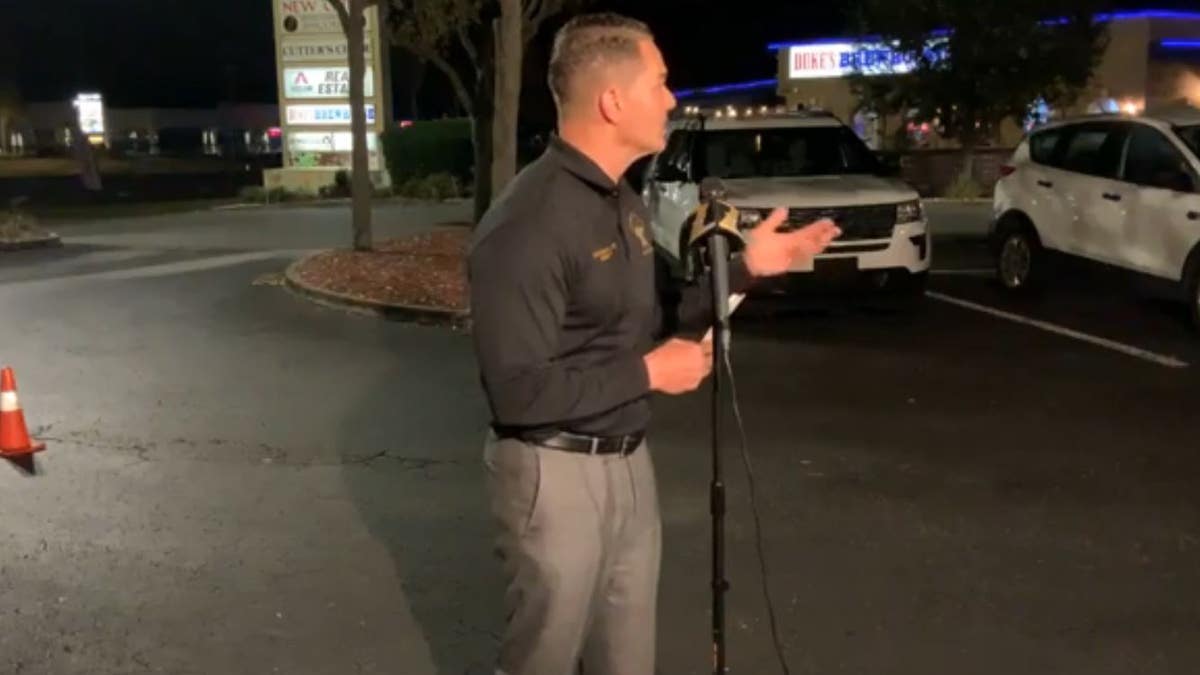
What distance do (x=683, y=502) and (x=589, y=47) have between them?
12.6 ft

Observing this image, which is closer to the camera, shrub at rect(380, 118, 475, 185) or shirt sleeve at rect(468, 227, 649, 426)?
shirt sleeve at rect(468, 227, 649, 426)

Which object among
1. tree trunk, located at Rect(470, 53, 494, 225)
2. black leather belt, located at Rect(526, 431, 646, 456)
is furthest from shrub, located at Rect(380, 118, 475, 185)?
black leather belt, located at Rect(526, 431, 646, 456)

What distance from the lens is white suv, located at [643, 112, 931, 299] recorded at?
11.3 meters

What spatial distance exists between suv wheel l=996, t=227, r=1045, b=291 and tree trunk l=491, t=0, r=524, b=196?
5.18m

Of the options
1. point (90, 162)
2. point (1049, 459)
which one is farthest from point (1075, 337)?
point (90, 162)

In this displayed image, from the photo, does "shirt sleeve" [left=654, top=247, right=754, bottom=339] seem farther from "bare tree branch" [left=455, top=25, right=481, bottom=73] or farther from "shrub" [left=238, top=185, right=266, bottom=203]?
"shrub" [left=238, top=185, right=266, bottom=203]

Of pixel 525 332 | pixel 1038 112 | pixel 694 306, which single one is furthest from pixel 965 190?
pixel 525 332

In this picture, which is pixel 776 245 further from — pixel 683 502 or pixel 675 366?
pixel 683 502

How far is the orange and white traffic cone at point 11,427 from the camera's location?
23.9ft

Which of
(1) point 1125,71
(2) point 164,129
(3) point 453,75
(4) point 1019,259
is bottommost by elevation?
(4) point 1019,259

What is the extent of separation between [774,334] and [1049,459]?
13.6 feet

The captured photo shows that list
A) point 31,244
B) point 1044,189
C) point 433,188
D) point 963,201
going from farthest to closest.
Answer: point 433,188
point 963,201
point 31,244
point 1044,189

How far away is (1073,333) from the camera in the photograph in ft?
34.9

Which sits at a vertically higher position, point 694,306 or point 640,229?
point 640,229
